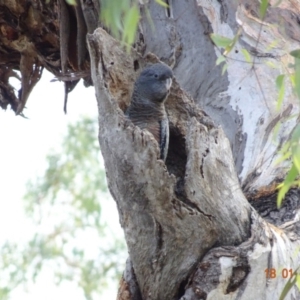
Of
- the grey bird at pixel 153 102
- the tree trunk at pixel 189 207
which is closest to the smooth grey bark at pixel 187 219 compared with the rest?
the tree trunk at pixel 189 207

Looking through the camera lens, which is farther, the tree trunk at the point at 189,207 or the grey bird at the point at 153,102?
the grey bird at the point at 153,102

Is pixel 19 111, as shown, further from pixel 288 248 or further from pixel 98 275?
pixel 98 275

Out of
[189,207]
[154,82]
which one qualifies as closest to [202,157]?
[189,207]

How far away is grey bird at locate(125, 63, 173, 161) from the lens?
269 cm

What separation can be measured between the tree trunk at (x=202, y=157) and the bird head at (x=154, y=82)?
6cm

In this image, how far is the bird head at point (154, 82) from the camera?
8.82 feet

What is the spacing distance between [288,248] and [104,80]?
2.91 ft

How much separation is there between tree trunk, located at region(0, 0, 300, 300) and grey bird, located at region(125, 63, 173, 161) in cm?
6

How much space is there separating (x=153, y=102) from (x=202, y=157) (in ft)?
1.56

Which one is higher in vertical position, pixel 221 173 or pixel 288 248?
pixel 221 173

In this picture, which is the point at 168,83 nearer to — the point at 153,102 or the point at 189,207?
the point at 153,102

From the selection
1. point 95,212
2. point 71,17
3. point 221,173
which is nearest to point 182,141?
point 221,173

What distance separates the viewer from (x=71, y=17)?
3.54 m

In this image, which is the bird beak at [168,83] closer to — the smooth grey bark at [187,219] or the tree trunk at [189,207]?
the tree trunk at [189,207]
